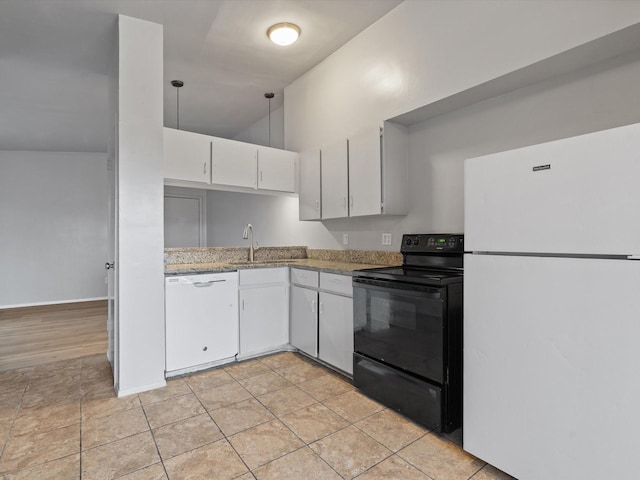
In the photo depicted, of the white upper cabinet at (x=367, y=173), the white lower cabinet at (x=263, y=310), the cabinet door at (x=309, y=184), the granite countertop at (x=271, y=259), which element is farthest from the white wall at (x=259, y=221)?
the white lower cabinet at (x=263, y=310)

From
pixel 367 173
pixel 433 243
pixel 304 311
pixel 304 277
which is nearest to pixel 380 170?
pixel 367 173

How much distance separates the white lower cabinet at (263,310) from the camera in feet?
10.1

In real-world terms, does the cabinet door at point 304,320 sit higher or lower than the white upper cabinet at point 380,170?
lower

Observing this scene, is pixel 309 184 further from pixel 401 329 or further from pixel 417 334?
pixel 417 334

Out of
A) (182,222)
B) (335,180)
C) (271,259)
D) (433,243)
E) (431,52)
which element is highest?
(431,52)

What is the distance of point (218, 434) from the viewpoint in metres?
1.99

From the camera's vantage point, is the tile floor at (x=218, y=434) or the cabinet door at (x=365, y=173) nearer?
the tile floor at (x=218, y=434)

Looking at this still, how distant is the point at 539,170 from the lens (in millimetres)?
1453

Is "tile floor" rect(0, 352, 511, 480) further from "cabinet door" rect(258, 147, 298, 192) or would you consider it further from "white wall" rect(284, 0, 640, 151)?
"white wall" rect(284, 0, 640, 151)

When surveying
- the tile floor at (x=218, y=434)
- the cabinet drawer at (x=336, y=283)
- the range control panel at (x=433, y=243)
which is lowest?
the tile floor at (x=218, y=434)

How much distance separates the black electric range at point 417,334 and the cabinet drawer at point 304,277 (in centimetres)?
59

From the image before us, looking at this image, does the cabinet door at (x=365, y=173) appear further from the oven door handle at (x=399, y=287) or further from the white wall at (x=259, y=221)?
the white wall at (x=259, y=221)

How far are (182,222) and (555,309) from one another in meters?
6.59

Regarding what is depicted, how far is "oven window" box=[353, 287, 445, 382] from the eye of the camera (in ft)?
6.24
